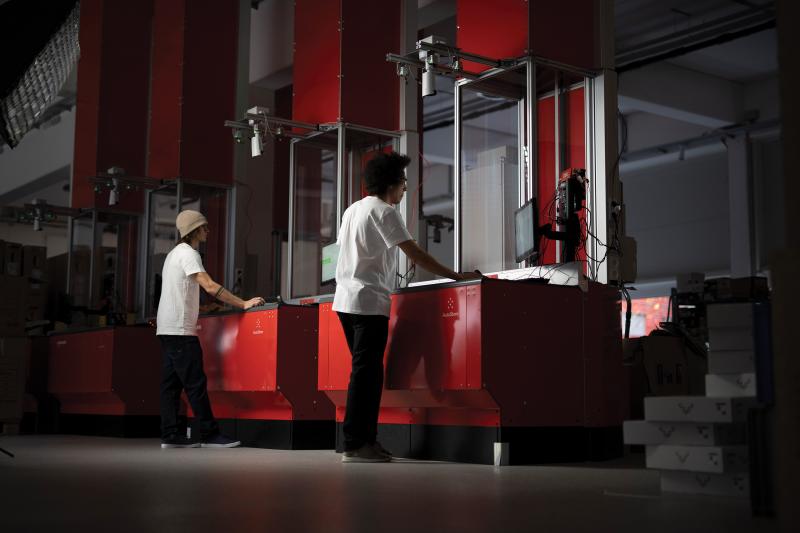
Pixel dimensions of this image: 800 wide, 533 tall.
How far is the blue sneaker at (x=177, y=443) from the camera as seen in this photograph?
21.2ft

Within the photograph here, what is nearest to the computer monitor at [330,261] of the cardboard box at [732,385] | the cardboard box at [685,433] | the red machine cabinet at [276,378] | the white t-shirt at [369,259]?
the red machine cabinet at [276,378]

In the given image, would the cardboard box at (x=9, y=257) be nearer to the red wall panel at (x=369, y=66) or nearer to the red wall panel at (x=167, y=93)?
the red wall panel at (x=167, y=93)

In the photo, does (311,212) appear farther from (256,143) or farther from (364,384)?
(364,384)

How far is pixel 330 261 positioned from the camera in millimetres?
6605

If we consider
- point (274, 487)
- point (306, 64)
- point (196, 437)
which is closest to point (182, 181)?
point (306, 64)

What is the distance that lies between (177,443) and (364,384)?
85.7 inches

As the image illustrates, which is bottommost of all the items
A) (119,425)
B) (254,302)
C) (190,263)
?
(119,425)

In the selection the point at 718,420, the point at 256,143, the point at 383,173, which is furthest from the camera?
the point at 256,143

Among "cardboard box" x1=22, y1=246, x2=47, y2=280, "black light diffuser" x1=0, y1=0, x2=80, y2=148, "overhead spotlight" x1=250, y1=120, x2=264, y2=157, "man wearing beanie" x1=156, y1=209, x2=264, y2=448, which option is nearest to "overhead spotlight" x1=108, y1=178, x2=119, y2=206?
"cardboard box" x1=22, y1=246, x2=47, y2=280

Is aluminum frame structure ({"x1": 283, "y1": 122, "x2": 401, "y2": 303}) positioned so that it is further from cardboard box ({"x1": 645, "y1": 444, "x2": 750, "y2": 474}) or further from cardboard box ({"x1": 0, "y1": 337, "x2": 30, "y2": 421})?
cardboard box ({"x1": 645, "y1": 444, "x2": 750, "y2": 474})

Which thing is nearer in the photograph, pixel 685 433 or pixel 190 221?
pixel 685 433

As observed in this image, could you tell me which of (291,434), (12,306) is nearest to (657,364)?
(291,434)

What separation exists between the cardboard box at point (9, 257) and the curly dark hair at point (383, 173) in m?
6.72

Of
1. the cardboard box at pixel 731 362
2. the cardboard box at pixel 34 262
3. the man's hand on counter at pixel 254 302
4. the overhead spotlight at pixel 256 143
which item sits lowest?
the cardboard box at pixel 731 362
